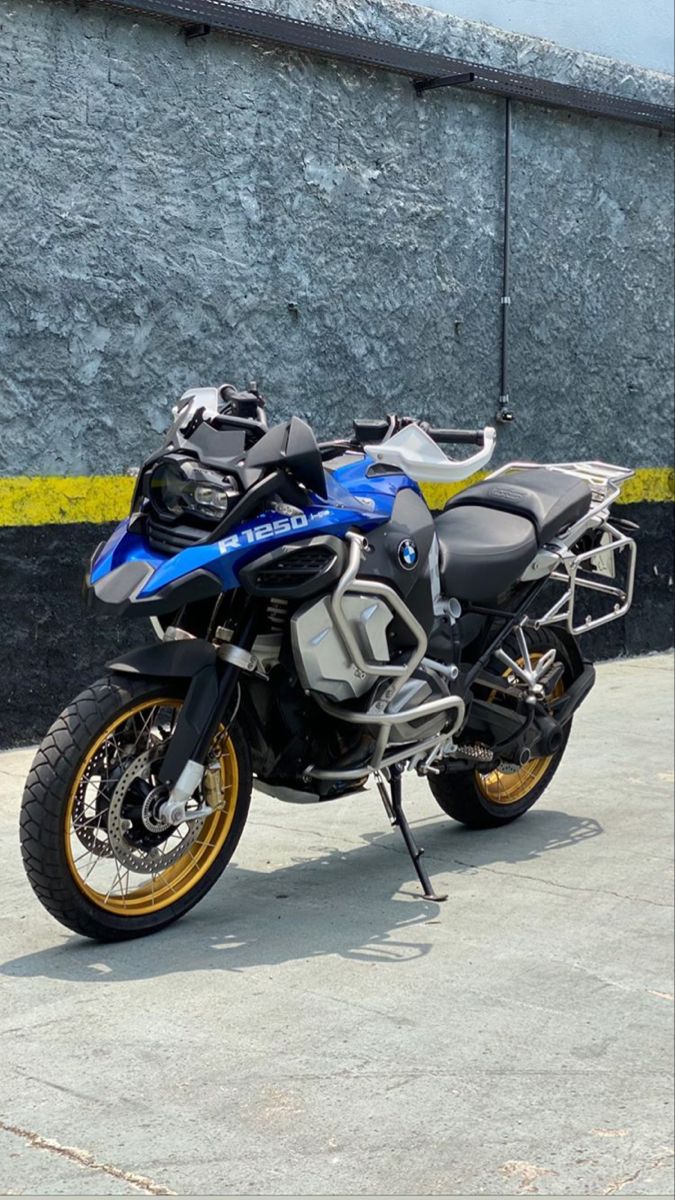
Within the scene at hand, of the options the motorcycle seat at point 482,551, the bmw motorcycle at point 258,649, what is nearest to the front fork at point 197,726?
the bmw motorcycle at point 258,649

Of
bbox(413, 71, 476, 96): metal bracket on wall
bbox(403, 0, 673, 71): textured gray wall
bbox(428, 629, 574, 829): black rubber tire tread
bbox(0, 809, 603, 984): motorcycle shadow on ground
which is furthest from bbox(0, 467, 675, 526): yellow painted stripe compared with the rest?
bbox(403, 0, 673, 71): textured gray wall

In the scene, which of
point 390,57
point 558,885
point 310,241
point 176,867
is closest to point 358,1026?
point 176,867

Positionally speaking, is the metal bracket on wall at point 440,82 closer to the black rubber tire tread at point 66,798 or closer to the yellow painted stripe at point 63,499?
the yellow painted stripe at point 63,499

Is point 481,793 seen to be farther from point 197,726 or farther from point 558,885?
point 197,726

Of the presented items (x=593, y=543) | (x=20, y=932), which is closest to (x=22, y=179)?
(x=593, y=543)

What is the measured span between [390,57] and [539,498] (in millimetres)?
3582

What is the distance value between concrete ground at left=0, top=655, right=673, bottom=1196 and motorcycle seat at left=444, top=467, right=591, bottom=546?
1189mm

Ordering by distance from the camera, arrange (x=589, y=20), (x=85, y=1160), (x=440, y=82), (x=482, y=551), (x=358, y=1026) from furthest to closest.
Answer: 1. (x=589, y=20)
2. (x=440, y=82)
3. (x=482, y=551)
4. (x=358, y=1026)
5. (x=85, y=1160)

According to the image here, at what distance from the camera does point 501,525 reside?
18.5 feet

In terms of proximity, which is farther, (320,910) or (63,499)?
(63,499)

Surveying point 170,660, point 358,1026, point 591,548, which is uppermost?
point 591,548

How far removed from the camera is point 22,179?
6.92 metres

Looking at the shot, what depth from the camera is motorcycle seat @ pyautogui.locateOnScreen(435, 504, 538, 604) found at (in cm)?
542

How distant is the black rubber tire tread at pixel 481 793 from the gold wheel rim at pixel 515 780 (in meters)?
0.02
